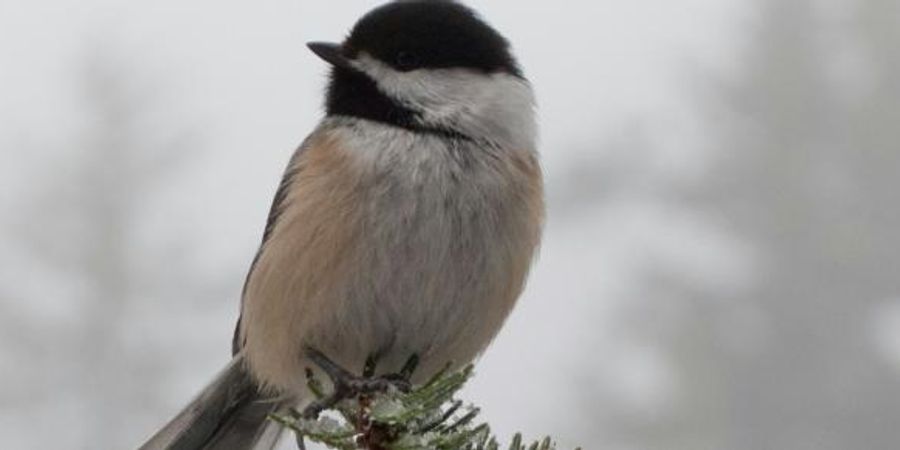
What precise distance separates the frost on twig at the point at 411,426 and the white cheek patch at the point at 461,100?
1024 millimetres

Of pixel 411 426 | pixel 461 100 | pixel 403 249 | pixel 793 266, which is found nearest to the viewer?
pixel 411 426

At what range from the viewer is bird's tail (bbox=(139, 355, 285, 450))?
437 cm

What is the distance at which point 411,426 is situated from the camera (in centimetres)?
295

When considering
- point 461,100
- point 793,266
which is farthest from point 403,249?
point 793,266

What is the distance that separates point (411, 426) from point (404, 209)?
3.04ft

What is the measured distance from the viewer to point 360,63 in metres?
4.01

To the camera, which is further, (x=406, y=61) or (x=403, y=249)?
(x=406, y=61)

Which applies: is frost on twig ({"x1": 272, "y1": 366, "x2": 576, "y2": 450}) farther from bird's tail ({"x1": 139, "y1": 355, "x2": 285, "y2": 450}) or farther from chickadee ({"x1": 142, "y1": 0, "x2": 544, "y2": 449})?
bird's tail ({"x1": 139, "y1": 355, "x2": 285, "y2": 450})

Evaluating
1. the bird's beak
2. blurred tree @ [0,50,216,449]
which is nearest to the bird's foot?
the bird's beak

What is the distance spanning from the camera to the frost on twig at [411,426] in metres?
2.85

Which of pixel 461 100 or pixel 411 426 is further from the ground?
pixel 461 100

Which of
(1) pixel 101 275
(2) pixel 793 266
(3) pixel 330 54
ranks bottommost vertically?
(3) pixel 330 54

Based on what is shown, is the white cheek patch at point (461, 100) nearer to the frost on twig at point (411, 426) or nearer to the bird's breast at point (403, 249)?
the bird's breast at point (403, 249)

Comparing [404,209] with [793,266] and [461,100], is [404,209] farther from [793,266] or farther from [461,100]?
[793,266]
